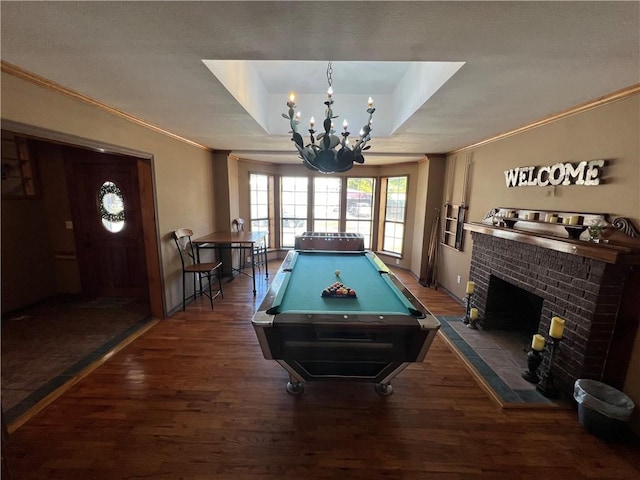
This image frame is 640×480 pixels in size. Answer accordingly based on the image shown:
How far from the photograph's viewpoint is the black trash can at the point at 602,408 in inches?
69.9

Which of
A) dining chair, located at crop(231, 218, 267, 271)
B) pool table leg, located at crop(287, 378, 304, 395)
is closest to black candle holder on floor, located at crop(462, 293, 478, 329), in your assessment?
pool table leg, located at crop(287, 378, 304, 395)

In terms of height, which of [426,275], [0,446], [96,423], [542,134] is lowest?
[96,423]

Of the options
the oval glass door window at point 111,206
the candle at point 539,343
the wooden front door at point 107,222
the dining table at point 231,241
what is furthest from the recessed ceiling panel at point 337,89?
the oval glass door window at point 111,206

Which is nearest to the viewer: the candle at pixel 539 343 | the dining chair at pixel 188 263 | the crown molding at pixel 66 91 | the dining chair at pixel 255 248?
the crown molding at pixel 66 91

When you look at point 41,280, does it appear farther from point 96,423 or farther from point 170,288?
point 96,423

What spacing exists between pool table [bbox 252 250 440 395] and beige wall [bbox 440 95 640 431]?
1.70 m

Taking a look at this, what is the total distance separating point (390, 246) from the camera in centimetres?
641

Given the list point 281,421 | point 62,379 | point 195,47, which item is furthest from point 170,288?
point 195,47

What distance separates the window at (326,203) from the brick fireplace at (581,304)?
430cm

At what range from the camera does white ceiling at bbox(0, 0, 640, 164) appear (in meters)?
1.16

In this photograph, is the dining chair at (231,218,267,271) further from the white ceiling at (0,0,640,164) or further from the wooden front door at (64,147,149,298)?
the white ceiling at (0,0,640,164)

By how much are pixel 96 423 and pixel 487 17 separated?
3.57m

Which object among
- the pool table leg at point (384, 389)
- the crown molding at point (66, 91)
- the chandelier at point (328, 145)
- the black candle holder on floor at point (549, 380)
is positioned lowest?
the pool table leg at point (384, 389)

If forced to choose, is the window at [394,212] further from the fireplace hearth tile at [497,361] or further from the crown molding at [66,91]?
the crown molding at [66,91]
